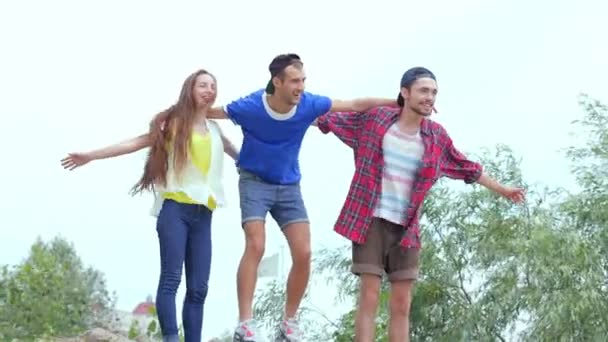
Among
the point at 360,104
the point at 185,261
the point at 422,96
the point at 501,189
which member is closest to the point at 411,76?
the point at 422,96

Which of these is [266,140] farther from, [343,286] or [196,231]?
[343,286]

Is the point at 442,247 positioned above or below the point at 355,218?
above

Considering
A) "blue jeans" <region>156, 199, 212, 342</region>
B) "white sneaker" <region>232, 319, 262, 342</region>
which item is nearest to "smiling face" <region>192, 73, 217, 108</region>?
"blue jeans" <region>156, 199, 212, 342</region>

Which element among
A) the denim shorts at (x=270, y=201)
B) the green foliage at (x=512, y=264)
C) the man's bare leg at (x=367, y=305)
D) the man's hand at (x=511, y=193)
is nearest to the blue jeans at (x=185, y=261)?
the denim shorts at (x=270, y=201)

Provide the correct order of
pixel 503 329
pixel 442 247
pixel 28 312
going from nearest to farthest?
pixel 503 329 → pixel 442 247 → pixel 28 312

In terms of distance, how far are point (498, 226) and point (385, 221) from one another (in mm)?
9801

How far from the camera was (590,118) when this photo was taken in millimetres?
17125

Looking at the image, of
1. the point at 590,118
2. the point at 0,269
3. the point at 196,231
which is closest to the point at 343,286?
the point at 590,118

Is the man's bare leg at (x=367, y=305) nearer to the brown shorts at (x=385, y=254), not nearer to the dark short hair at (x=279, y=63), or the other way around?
the brown shorts at (x=385, y=254)

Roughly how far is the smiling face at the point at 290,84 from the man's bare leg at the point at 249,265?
70 centimetres

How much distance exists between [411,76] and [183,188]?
1.40m

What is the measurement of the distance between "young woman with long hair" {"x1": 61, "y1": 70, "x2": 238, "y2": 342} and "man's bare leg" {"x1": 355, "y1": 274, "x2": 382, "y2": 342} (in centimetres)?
88

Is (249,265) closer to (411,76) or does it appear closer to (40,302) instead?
(411,76)

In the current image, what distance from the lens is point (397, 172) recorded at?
249 inches
